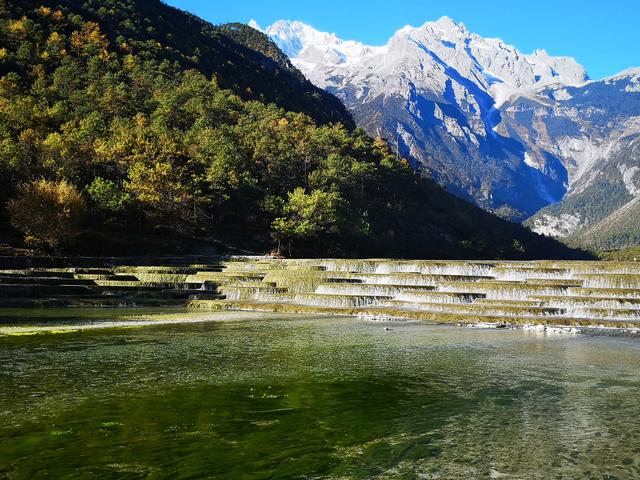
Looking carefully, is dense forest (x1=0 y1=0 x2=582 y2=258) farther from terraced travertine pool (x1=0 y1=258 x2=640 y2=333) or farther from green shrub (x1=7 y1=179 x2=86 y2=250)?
terraced travertine pool (x1=0 y1=258 x2=640 y2=333)

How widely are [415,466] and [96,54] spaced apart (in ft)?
531

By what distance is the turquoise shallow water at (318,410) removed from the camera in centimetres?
1148

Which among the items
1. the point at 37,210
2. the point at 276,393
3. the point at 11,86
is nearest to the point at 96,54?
the point at 11,86

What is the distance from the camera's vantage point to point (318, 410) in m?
15.6

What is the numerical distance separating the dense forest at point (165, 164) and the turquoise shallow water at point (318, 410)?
2133 inches

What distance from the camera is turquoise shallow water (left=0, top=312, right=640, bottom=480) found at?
11.5 m

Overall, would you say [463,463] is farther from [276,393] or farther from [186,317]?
[186,317]

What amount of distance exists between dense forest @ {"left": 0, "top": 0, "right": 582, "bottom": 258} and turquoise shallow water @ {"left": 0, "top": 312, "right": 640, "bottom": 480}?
54177 millimetres

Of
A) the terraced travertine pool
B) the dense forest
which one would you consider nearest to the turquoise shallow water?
the terraced travertine pool

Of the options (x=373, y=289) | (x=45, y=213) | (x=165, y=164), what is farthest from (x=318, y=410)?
(x=165, y=164)

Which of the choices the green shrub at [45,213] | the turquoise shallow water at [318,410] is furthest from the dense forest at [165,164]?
the turquoise shallow water at [318,410]

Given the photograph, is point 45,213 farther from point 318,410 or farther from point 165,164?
point 318,410

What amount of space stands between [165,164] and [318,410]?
78265 mm

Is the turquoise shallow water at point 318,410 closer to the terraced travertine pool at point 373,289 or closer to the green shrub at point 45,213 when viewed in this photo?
the terraced travertine pool at point 373,289
